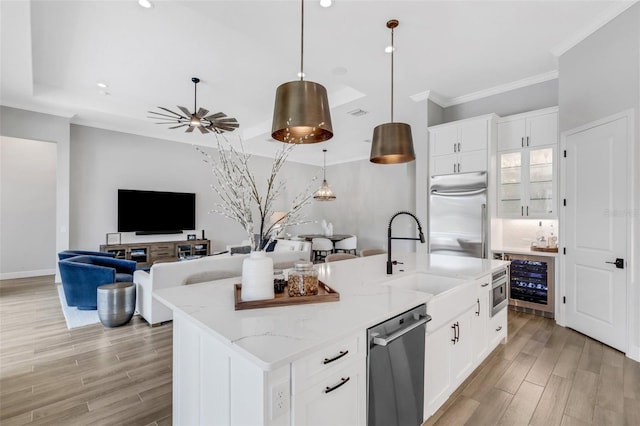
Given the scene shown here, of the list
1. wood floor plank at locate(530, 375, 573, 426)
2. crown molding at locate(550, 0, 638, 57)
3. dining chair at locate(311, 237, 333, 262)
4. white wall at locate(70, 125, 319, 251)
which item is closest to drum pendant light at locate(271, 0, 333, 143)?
wood floor plank at locate(530, 375, 573, 426)

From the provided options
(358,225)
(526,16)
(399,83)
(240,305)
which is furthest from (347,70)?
(358,225)

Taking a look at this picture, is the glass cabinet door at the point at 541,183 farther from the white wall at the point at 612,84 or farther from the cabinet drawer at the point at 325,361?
the cabinet drawer at the point at 325,361

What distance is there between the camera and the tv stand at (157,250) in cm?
623

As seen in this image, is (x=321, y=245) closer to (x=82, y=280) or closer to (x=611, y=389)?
(x=82, y=280)

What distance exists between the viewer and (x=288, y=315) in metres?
1.37

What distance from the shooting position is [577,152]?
3.41m

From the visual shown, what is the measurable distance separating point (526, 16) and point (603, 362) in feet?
10.9

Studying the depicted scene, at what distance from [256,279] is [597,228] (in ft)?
12.1

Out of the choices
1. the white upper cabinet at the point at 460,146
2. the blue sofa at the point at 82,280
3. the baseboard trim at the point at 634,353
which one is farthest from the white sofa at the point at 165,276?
the baseboard trim at the point at 634,353

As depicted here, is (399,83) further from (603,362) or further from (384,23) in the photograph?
(603,362)

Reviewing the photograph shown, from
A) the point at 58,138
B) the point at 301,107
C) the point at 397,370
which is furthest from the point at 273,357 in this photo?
the point at 58,138

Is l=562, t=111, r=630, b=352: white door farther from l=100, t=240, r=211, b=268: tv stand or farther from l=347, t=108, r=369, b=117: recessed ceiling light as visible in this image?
l=100, t=240, r=211, b=268: tv stand

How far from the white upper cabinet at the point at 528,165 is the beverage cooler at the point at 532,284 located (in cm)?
60

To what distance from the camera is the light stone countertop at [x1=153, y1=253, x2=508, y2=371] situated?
3.43ft
